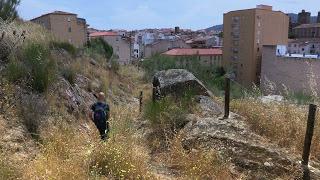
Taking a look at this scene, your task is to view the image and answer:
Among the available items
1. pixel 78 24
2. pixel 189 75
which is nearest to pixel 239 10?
pixel 78 24

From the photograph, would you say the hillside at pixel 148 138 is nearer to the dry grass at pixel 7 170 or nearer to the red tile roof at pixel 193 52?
the dry grass at pixel 7 170

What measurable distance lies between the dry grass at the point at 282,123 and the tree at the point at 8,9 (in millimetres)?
8744

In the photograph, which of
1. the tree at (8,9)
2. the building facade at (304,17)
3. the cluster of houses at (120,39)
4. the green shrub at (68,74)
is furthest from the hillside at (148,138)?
the building facade at (304,17)

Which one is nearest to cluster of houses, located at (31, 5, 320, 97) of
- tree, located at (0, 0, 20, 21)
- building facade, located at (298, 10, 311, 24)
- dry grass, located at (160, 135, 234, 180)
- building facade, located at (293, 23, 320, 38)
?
building facade, located at (293, 23, 320, 38)

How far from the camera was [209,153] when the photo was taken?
4.79 m

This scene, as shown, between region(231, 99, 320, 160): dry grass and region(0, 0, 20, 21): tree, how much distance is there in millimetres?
8744

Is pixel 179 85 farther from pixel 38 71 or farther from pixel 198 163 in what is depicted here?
pixel 198 163

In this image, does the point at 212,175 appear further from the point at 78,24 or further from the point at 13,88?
the point at 78,24

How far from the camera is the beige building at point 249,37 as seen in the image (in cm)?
5575

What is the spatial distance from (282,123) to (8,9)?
10.2 metres

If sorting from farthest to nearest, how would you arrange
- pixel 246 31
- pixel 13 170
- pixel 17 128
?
pixel 246 31
pixel 17 128
pixel 13 170

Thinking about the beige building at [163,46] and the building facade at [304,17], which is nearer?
the beige building at [163,46]

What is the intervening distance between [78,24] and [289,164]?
43403 mm

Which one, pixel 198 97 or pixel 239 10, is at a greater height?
pixel 239 10
